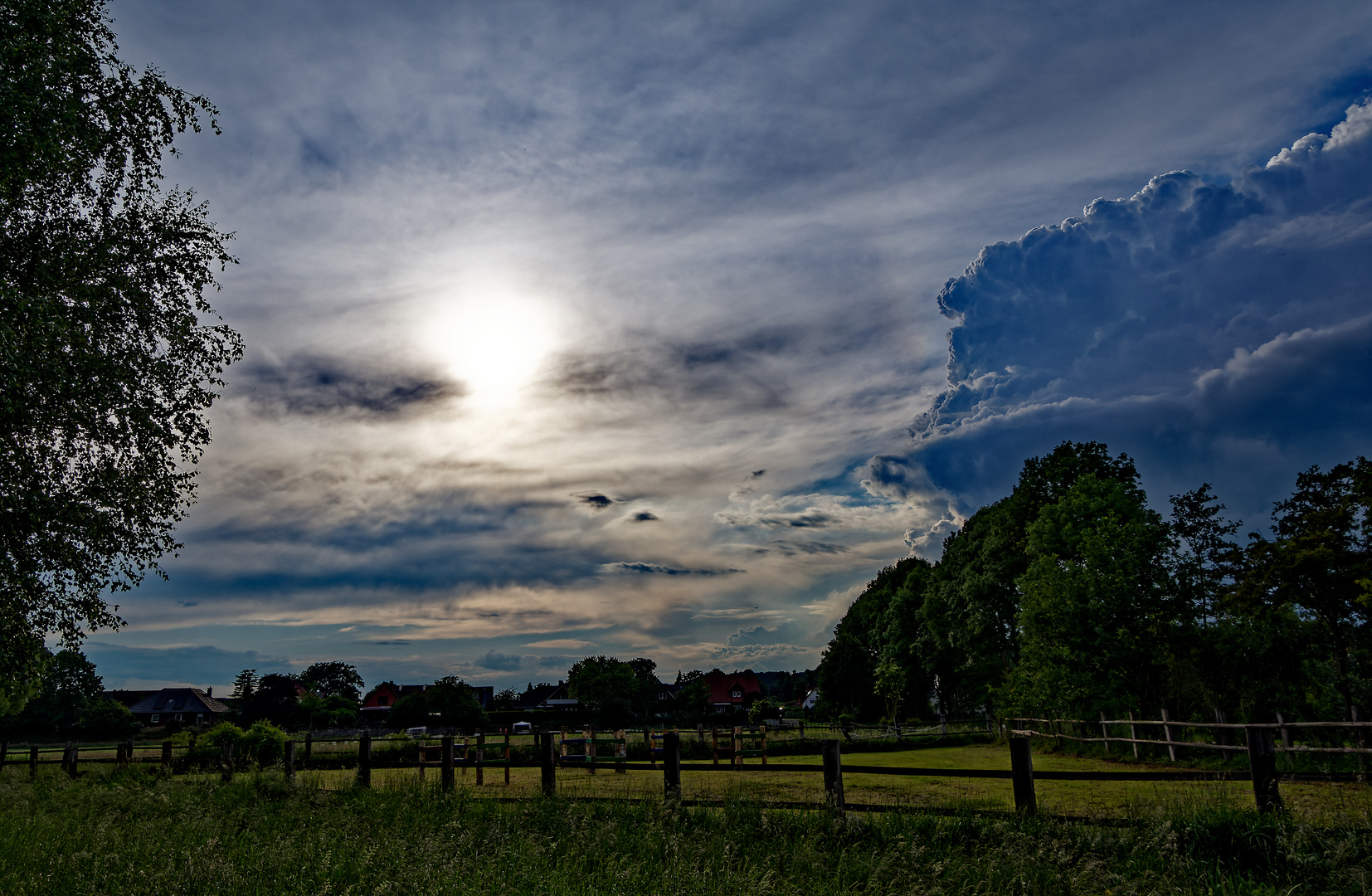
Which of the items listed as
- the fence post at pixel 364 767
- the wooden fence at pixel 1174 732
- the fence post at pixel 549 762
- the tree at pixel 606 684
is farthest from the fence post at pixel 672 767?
the tree at pixel 606 684

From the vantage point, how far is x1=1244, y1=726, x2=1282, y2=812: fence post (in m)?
8.02

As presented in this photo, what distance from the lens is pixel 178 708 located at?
79.9 m

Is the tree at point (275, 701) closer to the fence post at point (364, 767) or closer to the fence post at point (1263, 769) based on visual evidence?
the fence post at point (364, 767)

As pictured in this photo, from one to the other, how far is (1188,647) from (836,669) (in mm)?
41186

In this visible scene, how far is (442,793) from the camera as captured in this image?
38.9ft

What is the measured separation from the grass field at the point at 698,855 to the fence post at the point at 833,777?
0.26 metres

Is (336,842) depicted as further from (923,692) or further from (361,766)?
(923,692)

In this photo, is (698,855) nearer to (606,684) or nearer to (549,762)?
(549,762)

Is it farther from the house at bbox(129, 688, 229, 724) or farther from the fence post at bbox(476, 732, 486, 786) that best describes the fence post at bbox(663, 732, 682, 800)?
the house at bbox(129, 688, 229, 724)

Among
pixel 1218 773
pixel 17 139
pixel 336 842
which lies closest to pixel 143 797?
pixel 336 842

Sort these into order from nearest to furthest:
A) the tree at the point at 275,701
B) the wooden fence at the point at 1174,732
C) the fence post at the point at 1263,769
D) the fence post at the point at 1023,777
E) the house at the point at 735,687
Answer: the fence post at the point at 1263,769 → the fence post at the point at 1023,777 → the wooden fence at the point at 1174,732 → the tree at the point at 275,701 → the house at the point at 735,687

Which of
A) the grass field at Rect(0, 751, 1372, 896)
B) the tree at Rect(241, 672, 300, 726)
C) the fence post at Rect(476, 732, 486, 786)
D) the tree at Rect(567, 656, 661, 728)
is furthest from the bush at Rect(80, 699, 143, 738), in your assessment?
the grass field at Rect(0, 751, 1372, 896)

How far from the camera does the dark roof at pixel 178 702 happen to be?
79.6 m

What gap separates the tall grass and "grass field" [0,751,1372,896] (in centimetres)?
2
